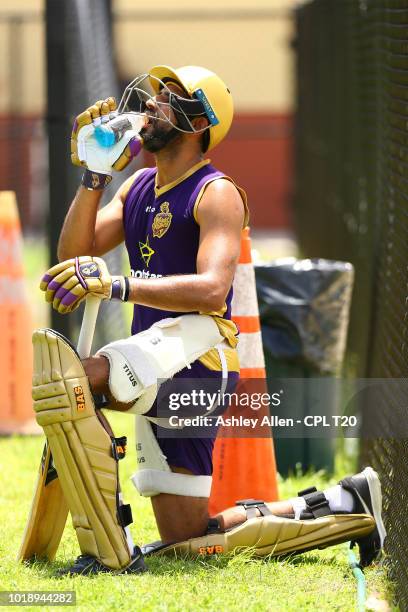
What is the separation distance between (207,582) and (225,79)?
846 inches

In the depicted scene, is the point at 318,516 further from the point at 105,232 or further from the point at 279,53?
the point at 279,53

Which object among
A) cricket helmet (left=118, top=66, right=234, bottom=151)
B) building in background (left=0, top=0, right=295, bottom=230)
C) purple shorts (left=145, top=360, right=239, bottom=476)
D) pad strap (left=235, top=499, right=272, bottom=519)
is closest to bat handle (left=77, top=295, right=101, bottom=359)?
purple shorts (left=145, top=360, right=239, bottom=476)

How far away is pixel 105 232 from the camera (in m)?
5.50

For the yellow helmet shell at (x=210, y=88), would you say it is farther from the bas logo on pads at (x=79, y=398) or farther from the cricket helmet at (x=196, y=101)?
the bas logo on pads at (x=79, y=398)

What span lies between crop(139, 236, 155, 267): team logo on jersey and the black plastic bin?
159 centimetres

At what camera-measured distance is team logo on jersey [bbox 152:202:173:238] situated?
5172 millimetres

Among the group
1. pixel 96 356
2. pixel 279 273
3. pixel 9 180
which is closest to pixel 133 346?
pixel 96 356

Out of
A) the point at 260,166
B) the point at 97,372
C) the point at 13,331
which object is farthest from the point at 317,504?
the point at 260,166

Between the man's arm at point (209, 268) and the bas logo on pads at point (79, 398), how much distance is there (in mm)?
374

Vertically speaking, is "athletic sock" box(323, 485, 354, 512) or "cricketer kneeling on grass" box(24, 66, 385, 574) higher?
"cricketer kneeling on grass" box(24, 66, 385, 574)

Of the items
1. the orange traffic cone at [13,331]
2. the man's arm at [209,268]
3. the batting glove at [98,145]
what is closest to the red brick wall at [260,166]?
the orange traffic cone at [13,331]

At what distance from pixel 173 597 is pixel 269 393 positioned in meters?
2.39

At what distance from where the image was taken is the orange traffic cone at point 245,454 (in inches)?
234

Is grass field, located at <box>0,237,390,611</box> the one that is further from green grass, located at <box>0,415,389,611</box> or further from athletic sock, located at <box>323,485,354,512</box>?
athletic sock, located at <box>323,485,354,512</box>
